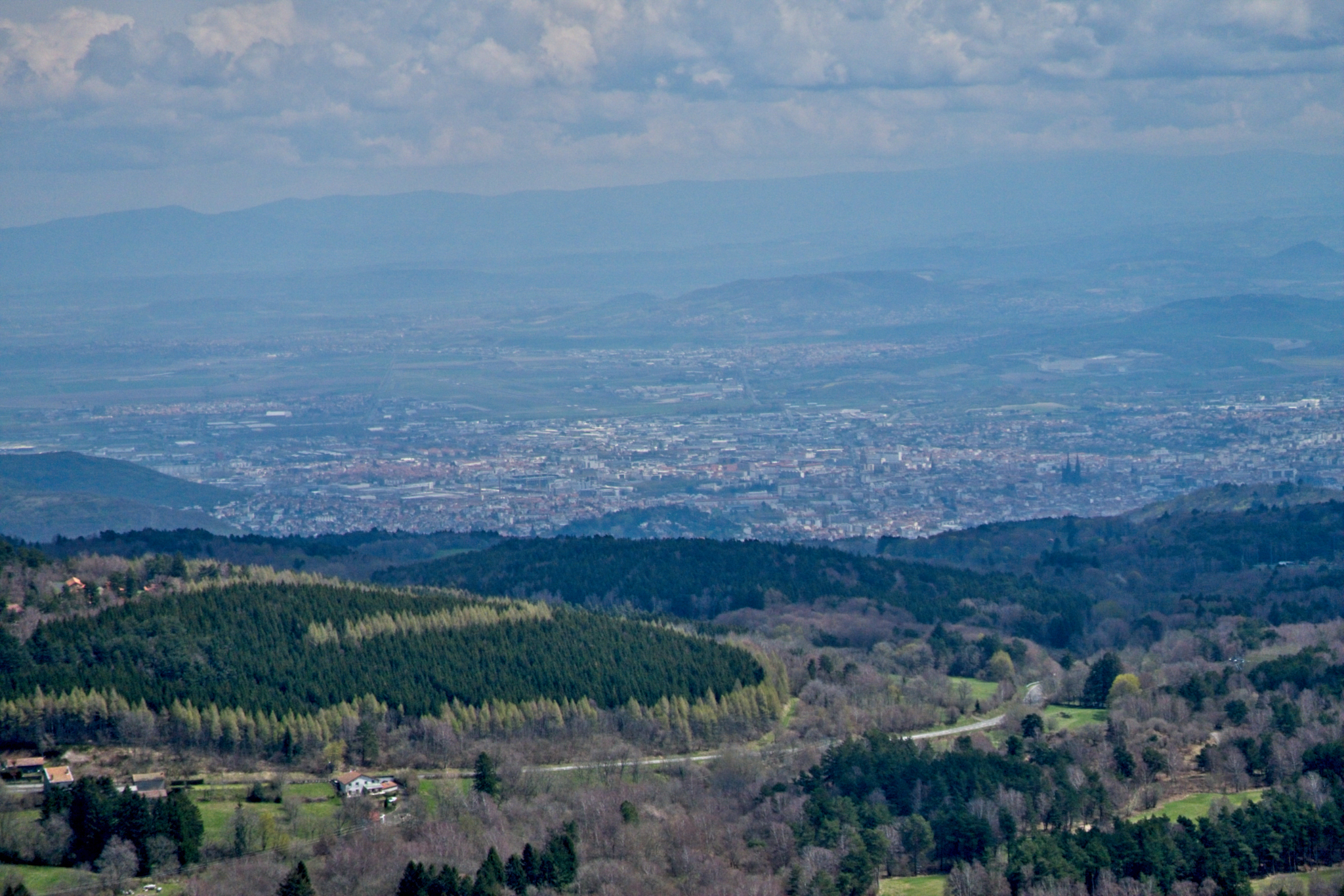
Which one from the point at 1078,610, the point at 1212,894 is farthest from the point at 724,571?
the point at 1212,894

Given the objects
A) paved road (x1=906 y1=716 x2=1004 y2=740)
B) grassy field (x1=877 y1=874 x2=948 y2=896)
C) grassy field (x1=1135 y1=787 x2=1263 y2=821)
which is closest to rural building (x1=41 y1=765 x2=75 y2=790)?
grassy field (x1=877 y1=874 x2=948 y2=896)

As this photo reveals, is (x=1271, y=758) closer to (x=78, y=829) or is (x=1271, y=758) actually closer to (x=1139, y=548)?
(x=78, y=829)

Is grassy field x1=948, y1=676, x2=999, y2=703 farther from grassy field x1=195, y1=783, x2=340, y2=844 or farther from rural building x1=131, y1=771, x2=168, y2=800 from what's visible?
rural building x1=131, y1=771, x2=168, y2=800

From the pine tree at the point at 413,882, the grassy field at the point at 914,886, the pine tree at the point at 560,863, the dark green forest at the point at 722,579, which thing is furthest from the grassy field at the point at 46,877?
the dark green forest at the point at 722,579

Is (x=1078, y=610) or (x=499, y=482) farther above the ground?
(x=499, y=482)

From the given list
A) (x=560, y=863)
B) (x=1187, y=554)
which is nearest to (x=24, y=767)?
(x=560, y=863)

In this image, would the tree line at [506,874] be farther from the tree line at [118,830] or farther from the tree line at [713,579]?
the tree line at [713,579]
